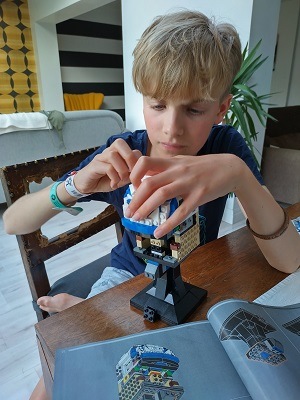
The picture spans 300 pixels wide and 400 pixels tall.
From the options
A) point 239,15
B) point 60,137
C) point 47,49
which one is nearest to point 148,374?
point 239,15

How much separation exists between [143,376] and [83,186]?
0.38 meters

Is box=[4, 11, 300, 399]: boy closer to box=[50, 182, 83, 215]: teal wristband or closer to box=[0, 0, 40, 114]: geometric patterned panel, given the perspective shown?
box=[50, 182, 83, 215]: teal wristband

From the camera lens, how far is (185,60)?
58 centimetres

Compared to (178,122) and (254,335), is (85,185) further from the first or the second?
(254,335)

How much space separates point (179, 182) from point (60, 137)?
2.44 meters

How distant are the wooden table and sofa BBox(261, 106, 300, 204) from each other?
2111 mm

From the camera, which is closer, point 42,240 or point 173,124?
point 173,124

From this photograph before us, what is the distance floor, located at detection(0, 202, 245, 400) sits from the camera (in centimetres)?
115

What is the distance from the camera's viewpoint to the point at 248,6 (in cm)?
188

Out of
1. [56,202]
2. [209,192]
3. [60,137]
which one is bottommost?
[60,137]

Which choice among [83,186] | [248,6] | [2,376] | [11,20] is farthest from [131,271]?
[11,20]

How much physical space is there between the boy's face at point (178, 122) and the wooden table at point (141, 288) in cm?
26

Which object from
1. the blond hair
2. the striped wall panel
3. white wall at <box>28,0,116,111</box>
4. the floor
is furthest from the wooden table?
the striped wall panel

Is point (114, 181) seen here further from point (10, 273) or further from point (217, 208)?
point (10, 273)
